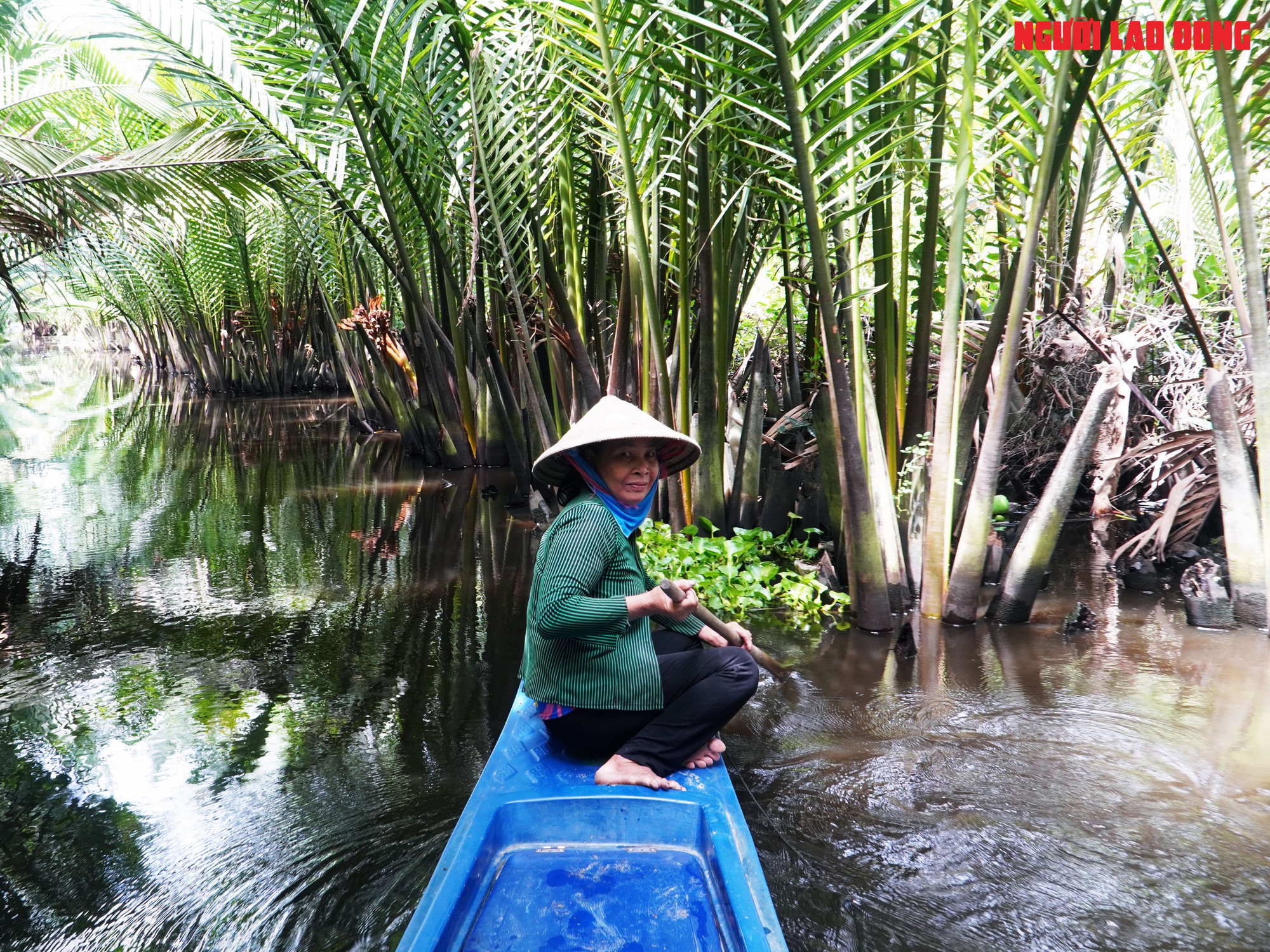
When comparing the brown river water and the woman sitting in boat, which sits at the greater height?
the woman sitting in boat

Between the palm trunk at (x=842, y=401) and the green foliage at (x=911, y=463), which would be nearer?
the palm trunk at (x=842, y=401)

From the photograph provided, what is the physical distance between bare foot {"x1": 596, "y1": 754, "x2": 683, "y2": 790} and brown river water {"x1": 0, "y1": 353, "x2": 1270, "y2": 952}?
48 centimetres

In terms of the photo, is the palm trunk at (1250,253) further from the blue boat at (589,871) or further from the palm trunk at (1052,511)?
the blue boat at (589,871)

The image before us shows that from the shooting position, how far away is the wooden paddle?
98.4 inches

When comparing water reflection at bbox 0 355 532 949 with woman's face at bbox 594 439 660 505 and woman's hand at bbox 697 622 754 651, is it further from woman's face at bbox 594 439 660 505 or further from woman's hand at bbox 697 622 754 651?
woman's face at bbox 594 439 660 505

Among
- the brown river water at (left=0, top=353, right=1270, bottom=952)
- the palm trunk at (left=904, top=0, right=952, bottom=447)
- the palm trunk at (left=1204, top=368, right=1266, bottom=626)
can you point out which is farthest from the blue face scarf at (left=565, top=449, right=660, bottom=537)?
the palm trunk at (left=1204, top=368, right=1266, bottom=626)

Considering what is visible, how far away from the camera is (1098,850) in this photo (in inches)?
112

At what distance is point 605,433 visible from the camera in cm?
258

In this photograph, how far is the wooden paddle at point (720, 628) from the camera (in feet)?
Answer: 8.20

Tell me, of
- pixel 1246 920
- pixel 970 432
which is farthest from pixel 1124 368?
pixel 1246 920

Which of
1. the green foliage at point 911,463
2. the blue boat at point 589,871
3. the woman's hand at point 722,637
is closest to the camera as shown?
the blue boat at point 589,871

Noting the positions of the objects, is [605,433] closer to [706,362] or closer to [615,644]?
[615,644]

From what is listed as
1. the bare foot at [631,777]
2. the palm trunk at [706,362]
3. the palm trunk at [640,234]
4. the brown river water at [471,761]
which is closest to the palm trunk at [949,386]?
the brown river water at [471,761]

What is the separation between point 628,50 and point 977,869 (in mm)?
3653
